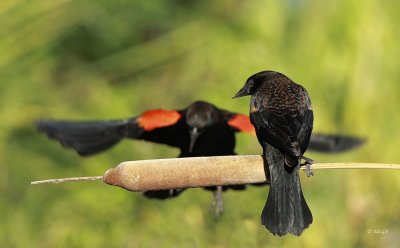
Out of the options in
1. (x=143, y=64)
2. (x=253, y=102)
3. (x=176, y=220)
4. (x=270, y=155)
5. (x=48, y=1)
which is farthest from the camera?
(x=143, y=64)

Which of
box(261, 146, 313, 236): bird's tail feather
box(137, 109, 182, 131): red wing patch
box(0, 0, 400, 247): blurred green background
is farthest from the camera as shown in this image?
box(0, 0, 400, 247): blurred green background

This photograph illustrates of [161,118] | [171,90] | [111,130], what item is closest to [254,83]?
[161,118]

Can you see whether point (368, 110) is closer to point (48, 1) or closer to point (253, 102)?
point (48, 1)

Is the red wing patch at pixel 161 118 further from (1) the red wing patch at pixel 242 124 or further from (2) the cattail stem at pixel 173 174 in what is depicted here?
(2) the cattail stem at pixel 173 174

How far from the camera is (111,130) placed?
5.41 m

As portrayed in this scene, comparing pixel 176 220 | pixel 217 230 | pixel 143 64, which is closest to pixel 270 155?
pixel 217 230

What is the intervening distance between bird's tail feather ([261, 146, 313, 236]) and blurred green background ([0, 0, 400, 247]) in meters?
2.13

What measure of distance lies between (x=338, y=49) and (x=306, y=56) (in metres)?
0.26

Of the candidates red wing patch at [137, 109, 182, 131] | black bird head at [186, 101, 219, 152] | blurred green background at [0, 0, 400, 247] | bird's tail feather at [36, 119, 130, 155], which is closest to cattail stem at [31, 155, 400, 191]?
black bird head at [186, 101, 219, 152]

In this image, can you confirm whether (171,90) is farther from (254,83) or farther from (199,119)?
(254,83)

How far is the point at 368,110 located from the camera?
22.9ft

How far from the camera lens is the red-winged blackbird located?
3471mm

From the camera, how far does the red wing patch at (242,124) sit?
192 inches

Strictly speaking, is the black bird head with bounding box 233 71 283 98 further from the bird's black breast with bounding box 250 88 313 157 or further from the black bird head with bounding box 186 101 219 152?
the black bird head with bounding box 186 101 219 152
